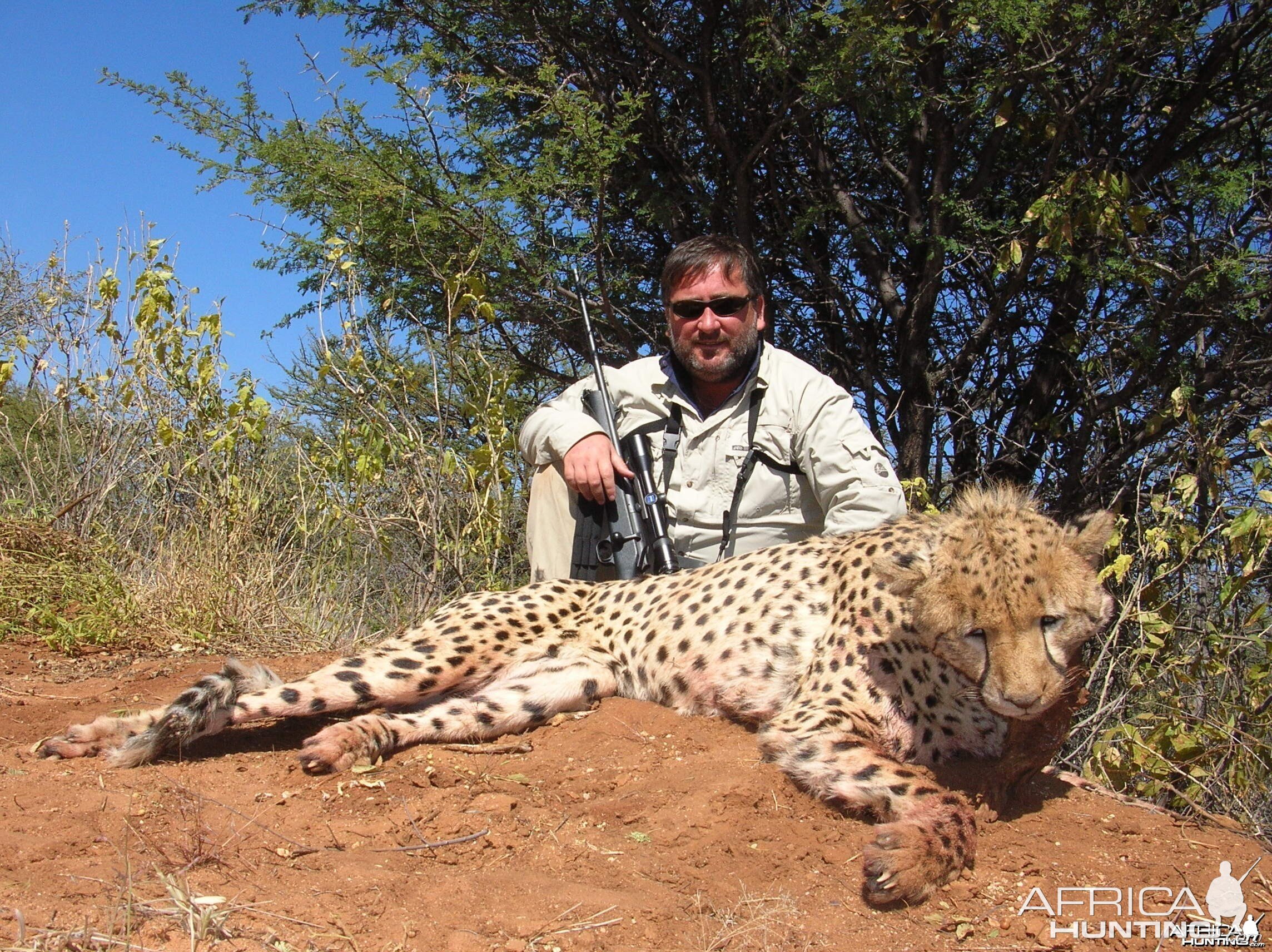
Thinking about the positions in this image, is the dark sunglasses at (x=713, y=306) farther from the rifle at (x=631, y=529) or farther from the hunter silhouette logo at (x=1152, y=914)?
the hunter silhouette logo at (x=1152, y=914)

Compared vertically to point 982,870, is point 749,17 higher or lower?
higher

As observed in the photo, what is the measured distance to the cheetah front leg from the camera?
2457mm

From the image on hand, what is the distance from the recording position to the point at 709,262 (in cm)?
465

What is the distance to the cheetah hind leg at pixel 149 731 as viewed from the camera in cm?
309

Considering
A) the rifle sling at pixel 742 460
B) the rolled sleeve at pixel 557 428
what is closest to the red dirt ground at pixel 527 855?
the rifle sling at pixel 742 460

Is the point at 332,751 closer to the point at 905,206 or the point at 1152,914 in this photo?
the point at 1152,914

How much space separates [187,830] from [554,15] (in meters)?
6.26

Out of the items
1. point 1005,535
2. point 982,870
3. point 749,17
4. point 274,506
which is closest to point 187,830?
point 982,870

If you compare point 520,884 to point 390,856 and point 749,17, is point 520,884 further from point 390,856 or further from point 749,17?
point 749,17

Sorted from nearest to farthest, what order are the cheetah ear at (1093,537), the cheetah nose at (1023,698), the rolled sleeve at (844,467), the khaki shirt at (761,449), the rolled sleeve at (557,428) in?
the cheetah nose at (1023,698) < the cheetah ear at (1093,537) < the rolled sleeve at (844,467) < the khaki shirt at (761,449) < the rolled sleeve at (557,428)

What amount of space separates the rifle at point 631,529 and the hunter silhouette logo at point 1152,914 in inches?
82.2

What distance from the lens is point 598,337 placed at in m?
7.18

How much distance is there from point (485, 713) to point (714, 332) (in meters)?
1.88

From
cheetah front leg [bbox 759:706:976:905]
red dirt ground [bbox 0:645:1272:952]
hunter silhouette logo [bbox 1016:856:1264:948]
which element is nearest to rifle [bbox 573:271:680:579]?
red dirt ground [bbox 0:645:1272:952]
